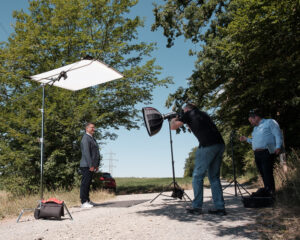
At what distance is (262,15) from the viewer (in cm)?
1001

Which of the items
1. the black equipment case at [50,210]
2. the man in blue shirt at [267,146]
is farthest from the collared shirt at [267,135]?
the black equipment case at [50,210]

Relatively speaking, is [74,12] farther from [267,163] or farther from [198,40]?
[267,163]

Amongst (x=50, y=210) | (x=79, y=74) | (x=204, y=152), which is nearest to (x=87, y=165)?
(x=50, y=210)

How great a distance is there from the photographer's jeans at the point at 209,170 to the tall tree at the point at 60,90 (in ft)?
23.9

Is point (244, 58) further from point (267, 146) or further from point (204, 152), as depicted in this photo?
point (204, 152)

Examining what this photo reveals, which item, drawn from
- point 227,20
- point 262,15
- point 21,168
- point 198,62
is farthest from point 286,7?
point 21,168

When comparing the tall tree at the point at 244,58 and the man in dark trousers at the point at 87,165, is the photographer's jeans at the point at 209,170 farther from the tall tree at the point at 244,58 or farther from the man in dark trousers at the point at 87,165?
the tall tree at the point at 244,58

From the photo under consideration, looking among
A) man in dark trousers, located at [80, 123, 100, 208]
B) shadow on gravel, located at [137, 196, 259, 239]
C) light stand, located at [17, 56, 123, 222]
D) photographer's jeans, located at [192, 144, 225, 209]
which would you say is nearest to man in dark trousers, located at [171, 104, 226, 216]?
photographer's jeans, located at [192, 144, 225, 209]

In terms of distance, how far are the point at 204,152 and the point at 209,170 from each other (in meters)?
0.33

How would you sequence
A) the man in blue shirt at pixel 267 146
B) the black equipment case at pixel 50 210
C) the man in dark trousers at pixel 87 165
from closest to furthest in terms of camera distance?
the black equipment case at pixel 50 210, the man in blue shirt at pixel 267 146, the man in dark trousers at pixel 87 165

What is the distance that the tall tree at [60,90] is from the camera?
1127 cm

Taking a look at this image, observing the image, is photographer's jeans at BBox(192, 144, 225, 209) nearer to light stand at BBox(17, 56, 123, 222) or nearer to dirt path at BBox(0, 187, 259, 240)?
dirt path at BBox(0, 187, 259, 240)

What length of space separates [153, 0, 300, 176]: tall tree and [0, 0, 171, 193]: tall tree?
2.00m

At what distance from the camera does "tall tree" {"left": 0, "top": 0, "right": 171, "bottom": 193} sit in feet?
37.0
